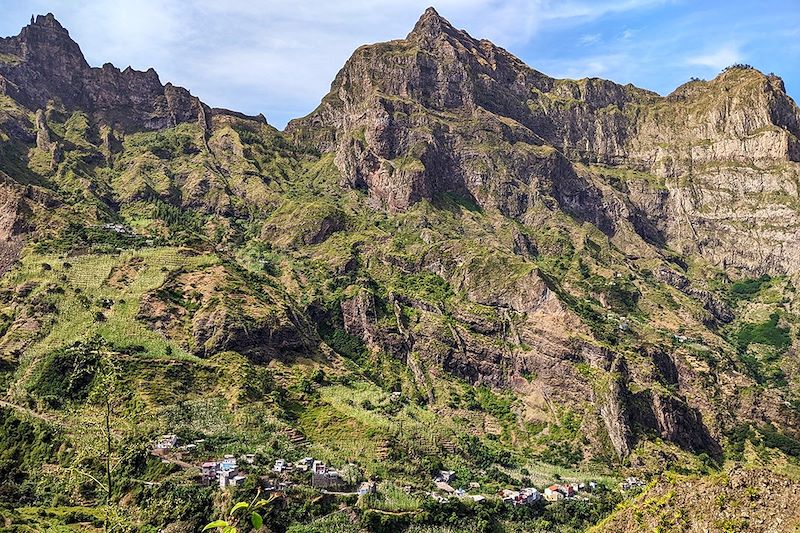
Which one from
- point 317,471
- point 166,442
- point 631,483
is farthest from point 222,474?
point 631,483

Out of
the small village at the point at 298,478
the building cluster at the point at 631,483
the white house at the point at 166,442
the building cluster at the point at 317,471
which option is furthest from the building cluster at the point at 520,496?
the white house at the point at 166,442

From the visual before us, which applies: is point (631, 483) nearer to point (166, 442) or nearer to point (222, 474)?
point (222, 474)

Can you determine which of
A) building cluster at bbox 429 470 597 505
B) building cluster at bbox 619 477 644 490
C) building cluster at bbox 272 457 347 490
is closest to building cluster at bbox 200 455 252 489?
building cluster at bbox 272 457 347 490

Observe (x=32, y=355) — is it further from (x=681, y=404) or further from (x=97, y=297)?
(x=681, y=404)

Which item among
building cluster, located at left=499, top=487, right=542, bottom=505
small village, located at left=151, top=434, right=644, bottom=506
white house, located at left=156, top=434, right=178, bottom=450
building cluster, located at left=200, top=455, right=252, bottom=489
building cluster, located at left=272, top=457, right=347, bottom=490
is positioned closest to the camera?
building cluster, located at left=200, top=455, right=252, bottom=489

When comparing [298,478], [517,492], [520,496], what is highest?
[298,478]

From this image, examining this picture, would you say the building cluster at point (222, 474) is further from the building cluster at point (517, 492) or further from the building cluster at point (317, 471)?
the building cluster at point (517, 492)

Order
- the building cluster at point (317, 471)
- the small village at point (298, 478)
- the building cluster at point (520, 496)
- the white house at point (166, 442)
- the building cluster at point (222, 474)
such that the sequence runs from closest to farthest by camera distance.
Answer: the building cluster at point (222, 474) < the small village at point (298, 478) < the building cluster at point (317, 471) < the white house at point (166, 442) < the building cluster at point (520, 496)

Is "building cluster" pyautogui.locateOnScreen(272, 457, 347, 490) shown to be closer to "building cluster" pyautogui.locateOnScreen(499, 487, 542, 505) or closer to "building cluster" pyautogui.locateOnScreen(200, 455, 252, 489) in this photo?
"building cluster" pyautogui.locateOnScreen(200, 455, 252, 489)
